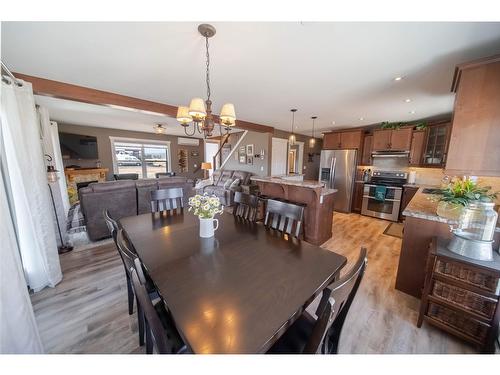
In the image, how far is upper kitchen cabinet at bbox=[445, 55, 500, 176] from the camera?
145 cm

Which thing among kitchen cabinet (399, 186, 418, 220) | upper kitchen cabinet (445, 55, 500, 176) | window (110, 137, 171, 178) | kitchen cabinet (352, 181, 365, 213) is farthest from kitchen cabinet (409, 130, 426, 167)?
window (110, 137, 171, 178)

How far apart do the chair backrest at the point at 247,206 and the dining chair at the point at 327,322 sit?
1150mm

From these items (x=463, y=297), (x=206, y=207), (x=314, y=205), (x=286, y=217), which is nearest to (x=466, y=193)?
(x=463, y=297)

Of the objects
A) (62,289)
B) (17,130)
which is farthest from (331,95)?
(62,289)

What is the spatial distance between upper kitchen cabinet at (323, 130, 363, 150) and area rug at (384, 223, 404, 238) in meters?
2.06

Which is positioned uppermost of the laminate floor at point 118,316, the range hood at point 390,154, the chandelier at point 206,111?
the chandelier at point 206,111

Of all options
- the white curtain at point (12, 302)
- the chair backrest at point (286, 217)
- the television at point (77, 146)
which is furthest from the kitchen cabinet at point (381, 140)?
the television at point (77, 146)

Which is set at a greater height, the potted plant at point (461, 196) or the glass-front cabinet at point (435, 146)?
the glass-front cabinet at point (435, 146)

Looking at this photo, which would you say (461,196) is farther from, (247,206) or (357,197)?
(357,197)

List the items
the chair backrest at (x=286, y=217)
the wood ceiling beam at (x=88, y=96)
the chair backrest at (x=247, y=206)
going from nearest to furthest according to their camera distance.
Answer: the chair backrest at (x=286, y=217)
the chair backrest at (x=247, y=206)
the wood ceiling beam at (x=88, y=96)

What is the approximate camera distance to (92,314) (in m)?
1.64

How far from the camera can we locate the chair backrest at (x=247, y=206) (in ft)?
6.85

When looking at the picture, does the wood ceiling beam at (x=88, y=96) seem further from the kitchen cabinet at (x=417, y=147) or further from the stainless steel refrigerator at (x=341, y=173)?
the kitchen cabinet at (x=417, y=147)
